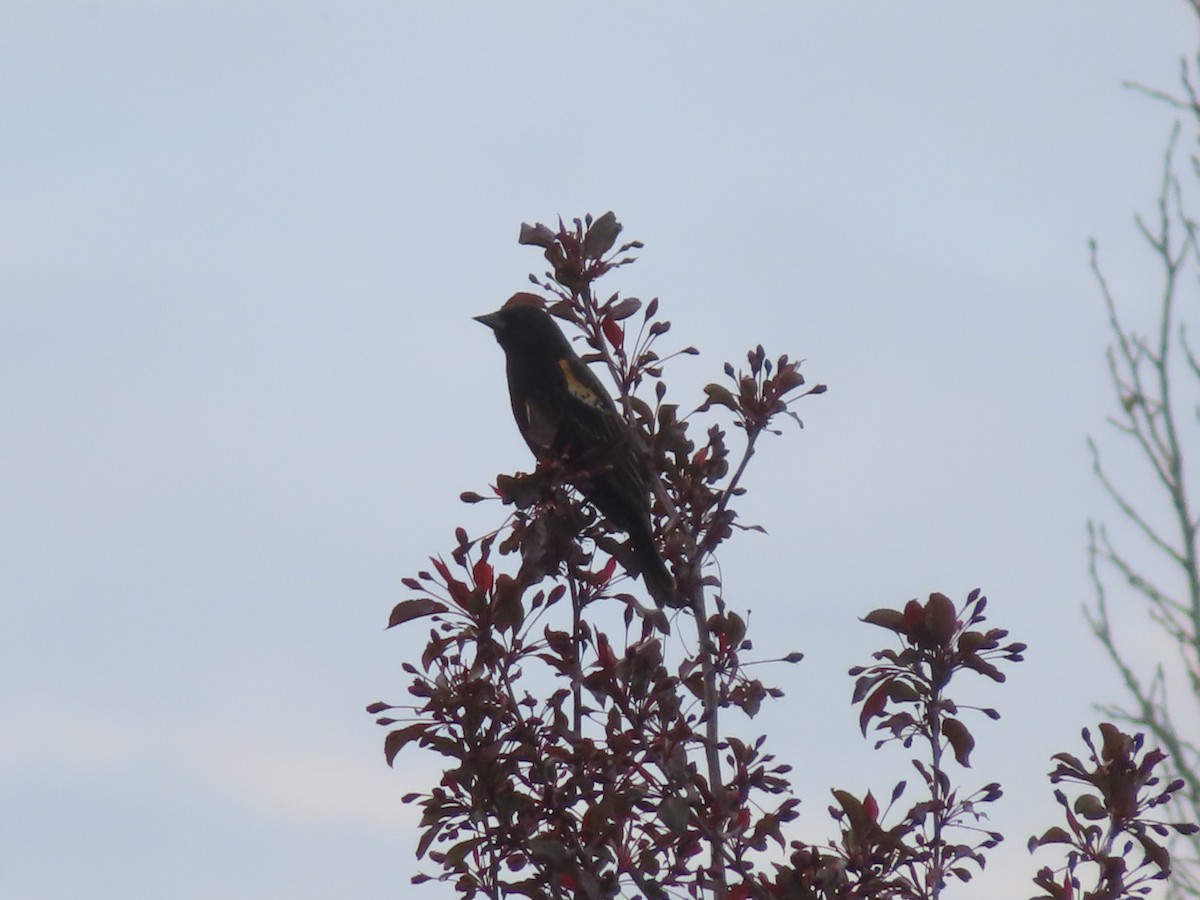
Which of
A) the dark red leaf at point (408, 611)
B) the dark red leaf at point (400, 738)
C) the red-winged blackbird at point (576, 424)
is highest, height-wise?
the red-winged blackbird at point (576, 424)

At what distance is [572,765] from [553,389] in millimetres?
2144

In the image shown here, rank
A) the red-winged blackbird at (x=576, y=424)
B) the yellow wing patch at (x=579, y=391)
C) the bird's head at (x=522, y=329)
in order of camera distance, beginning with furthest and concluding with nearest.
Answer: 1. the bird's head at (x=522, y=329)
2. the yellow wing patch at (x=579, y=391)
3. the red-winged blackbird at (x=576, y=424)

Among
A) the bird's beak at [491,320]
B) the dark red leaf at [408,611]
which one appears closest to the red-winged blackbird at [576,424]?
the bird's beak at [491,320]

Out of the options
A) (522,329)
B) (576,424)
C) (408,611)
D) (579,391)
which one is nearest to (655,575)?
(408,611)

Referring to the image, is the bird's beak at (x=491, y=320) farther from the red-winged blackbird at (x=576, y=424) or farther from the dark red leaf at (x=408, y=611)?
the dark red leaf at (x=408, y=611)

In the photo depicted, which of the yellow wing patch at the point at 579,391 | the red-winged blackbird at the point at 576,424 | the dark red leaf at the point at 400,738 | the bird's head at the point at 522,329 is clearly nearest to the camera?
the dark red leaf at the point at 400,738

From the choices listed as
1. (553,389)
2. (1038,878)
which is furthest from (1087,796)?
(553,389)

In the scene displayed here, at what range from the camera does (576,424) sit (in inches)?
181

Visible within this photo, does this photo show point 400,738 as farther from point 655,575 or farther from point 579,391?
point 579,391

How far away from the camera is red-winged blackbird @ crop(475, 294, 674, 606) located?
3285 millimetres

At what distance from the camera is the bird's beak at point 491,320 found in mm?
5168

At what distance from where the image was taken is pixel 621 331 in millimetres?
3406

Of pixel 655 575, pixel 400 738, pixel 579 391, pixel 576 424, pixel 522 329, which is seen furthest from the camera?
pixel 522 329

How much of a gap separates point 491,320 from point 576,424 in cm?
76
